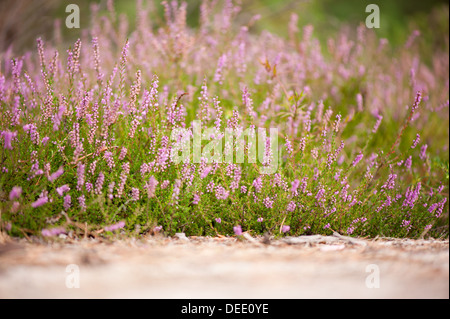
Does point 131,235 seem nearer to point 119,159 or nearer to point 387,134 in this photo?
point 119,159

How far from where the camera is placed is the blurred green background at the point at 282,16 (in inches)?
242

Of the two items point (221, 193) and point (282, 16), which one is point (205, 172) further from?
point (282, 16)

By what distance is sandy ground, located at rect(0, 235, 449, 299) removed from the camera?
1289 mm

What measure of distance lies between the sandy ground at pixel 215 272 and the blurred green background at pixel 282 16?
2584mm

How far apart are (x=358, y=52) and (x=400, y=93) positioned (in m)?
→ 0.63

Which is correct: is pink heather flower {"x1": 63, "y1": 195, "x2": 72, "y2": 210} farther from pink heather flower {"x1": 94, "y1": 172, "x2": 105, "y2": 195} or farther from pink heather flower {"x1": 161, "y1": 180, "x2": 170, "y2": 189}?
pink heather flower {"x1": 161, "y1": 180, "x2": 170, "y2": 189}

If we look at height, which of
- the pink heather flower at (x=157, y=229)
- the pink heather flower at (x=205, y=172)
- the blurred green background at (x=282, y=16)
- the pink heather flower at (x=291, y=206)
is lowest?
the pink heather flower at (x=157, y=229)

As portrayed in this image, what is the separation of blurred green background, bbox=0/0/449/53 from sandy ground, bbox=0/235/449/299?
2.58 meters

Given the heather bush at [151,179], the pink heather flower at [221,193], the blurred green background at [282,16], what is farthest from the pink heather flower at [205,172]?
the blurred green background at [282,16]

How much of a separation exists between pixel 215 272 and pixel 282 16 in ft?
30.0

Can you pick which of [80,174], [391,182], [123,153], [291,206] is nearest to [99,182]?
[80,174]

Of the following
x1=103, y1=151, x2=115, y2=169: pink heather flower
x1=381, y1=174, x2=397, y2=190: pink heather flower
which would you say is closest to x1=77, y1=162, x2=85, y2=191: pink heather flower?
x1=103, y1=151, x2=115, y2=169: pink heather flower

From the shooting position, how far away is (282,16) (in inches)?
380

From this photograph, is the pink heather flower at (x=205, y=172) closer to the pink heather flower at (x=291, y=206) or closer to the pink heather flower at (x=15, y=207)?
the pink heather flower at (x=291, y=206)
